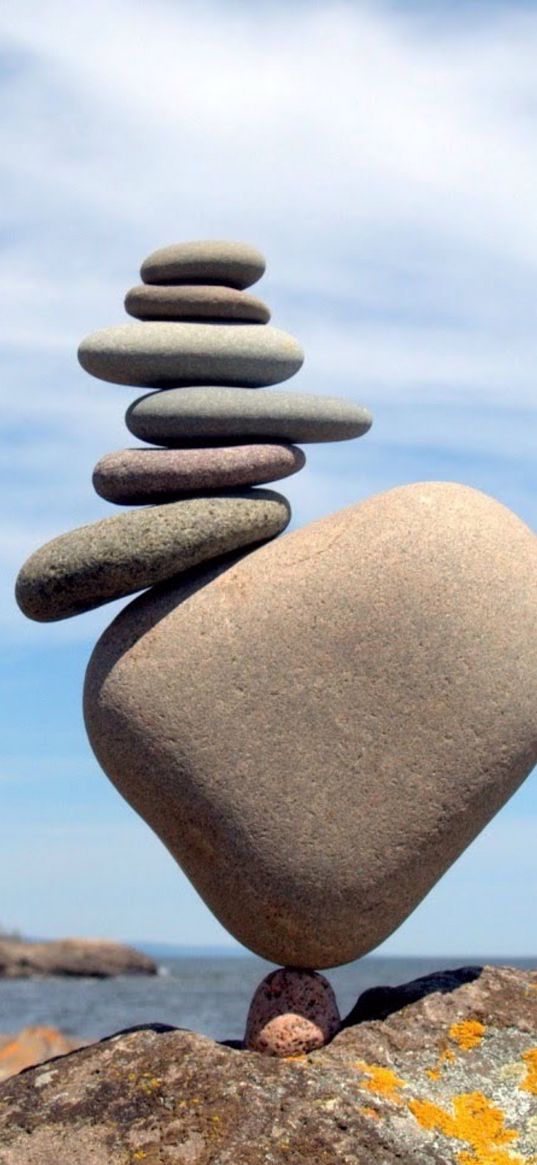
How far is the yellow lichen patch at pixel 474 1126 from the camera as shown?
8.70 m

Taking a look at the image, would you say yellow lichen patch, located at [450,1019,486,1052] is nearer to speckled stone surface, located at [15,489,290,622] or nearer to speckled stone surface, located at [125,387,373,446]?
A: speckled stone surface, located at [15,489,290,622]

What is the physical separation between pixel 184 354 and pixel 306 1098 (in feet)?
15.3

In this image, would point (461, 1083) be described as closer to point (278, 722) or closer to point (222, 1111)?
point (222, 1111)

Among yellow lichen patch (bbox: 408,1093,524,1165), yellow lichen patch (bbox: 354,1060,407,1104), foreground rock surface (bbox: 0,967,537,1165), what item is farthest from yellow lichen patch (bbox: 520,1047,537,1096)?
yellow lichen patch (bbox: 354,1060,407,1104)

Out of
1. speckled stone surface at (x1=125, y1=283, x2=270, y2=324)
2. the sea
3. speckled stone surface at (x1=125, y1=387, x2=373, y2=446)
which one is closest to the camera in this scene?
speckled stone surface at (x1=125, y1=387, x2=373, y2=446)

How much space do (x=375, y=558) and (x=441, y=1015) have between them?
2.76 metres

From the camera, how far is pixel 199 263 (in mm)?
10867

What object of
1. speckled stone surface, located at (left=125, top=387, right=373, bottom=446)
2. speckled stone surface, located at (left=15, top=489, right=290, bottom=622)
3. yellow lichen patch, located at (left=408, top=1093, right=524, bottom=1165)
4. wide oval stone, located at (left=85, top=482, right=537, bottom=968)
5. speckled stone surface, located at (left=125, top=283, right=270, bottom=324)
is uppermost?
speckled stone surface, located at (left=125, top=283, right=270, bottom=324)

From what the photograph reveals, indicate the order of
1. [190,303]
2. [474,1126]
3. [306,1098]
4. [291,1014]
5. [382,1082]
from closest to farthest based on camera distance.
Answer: [306,1098]
[474,1126]
[382,1082]
[291,1014]
[190,303]

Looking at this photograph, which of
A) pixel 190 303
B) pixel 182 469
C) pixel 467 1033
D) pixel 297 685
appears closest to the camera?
pixel 467 1033

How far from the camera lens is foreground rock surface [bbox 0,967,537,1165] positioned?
27.7 feet

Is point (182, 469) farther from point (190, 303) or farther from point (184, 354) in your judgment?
point (190, 303)

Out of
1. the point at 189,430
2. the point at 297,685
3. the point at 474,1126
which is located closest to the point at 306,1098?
Answer: the point at 474,1126

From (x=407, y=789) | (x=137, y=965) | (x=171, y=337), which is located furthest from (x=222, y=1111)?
(x=137, y=965)
